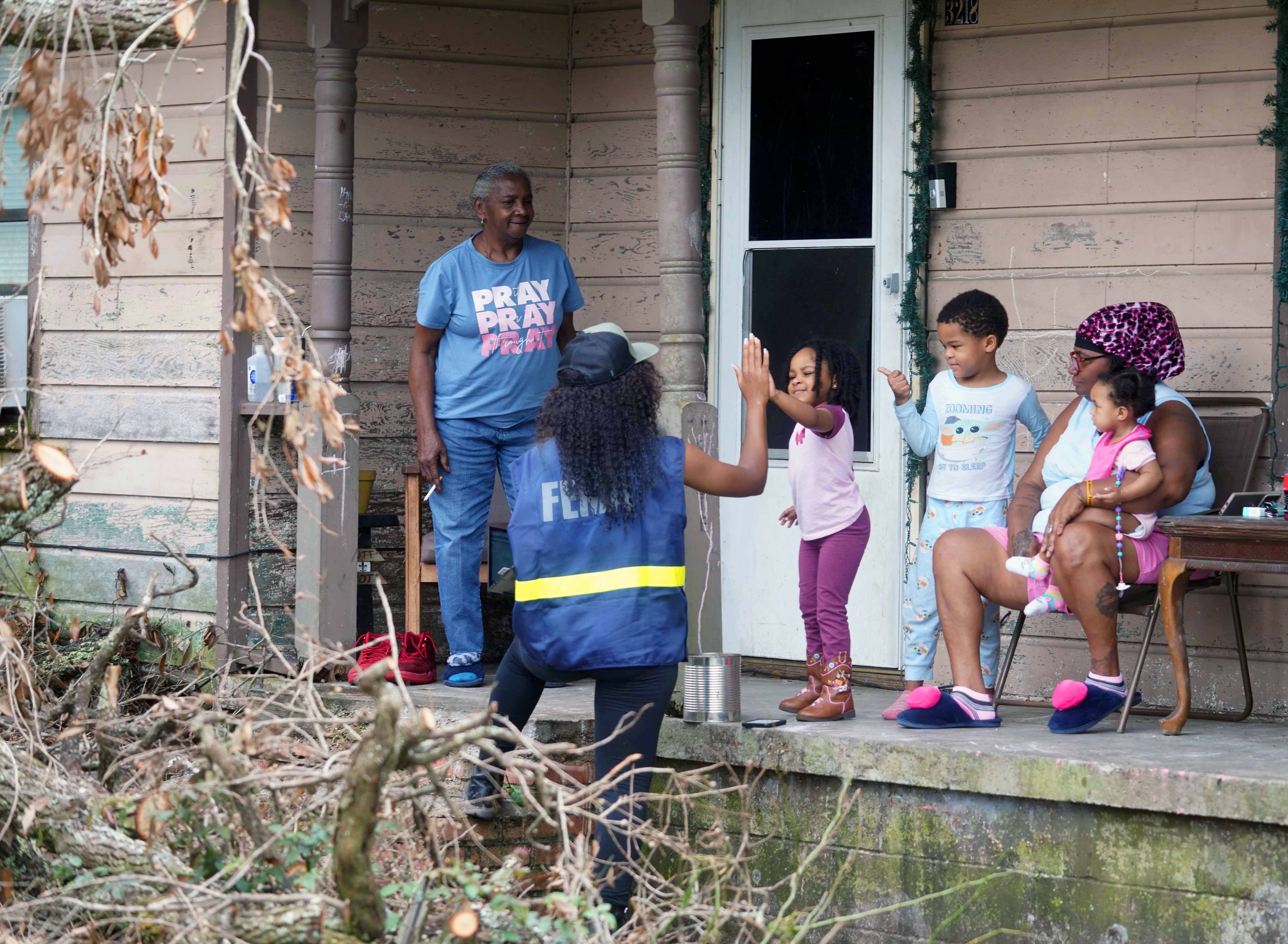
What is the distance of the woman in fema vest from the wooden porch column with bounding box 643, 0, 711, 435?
3.62ft

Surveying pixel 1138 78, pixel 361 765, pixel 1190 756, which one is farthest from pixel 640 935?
pixel 1138 78

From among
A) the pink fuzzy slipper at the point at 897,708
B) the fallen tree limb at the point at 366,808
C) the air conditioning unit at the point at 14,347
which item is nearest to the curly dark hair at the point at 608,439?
the fallen tree limb at the point at 366,808

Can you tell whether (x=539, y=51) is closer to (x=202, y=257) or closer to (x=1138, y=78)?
(x=202, y=257)

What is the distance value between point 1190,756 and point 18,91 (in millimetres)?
3384

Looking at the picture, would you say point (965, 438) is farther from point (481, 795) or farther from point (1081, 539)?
point (481, 795)

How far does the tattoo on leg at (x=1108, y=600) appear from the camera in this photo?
14.7 ft

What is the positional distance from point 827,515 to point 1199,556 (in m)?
1.13

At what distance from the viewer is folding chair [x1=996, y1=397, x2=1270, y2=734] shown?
4.89 metres

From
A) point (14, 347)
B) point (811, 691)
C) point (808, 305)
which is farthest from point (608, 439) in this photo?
point (14, 347)

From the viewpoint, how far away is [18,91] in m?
3.17

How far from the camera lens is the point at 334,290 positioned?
18.8ft

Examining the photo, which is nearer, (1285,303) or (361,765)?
(361,765)

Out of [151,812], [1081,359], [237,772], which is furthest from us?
[1081,359]

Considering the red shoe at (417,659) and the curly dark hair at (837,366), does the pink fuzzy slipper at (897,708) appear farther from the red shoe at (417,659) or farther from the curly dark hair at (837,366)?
the red shoe at (417,659)
